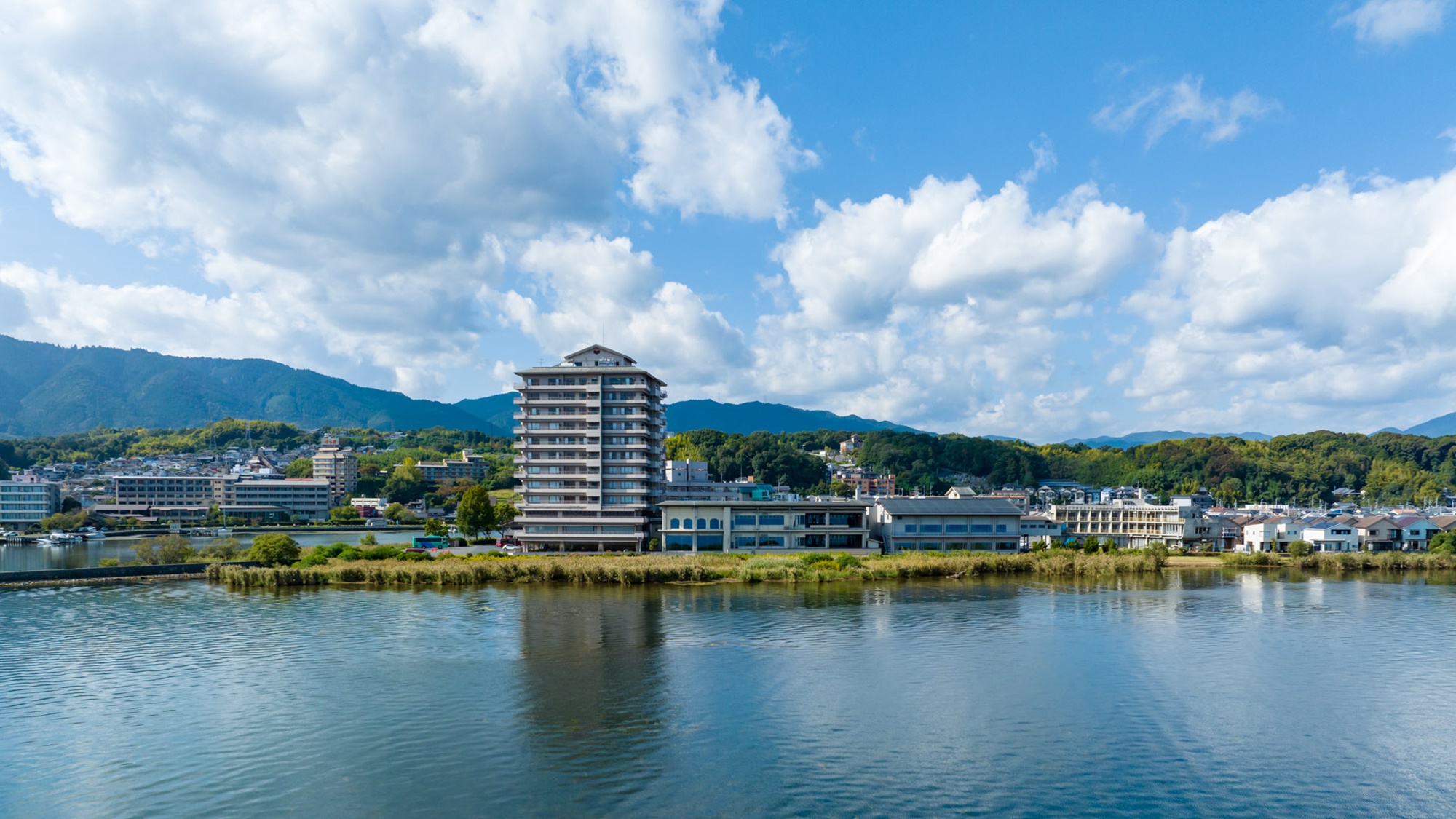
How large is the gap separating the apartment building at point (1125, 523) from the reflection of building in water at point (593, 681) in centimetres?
5769

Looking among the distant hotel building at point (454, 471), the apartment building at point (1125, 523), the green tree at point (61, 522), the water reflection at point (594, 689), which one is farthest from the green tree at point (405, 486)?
the apartment building at point (1125, 523)

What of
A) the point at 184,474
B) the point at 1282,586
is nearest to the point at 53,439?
the point at 184,474

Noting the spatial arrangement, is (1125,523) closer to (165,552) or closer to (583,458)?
(583,458)

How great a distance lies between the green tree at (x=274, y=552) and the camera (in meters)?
52.4

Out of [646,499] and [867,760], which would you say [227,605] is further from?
[867,760]

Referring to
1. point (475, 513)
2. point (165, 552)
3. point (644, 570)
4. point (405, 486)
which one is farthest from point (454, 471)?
point (644, 570)

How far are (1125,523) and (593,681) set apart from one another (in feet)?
241

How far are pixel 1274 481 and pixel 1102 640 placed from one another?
5005 inches

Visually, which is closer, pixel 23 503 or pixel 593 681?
pixel 593 681

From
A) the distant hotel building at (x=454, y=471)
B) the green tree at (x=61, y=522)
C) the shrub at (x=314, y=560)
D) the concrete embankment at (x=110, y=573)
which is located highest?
the distant hotel building at (x=454, y=471)

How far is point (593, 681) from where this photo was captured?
26516 mm

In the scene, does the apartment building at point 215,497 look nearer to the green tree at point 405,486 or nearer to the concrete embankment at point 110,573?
the green tree at point 405,486

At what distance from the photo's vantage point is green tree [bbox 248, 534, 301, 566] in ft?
172

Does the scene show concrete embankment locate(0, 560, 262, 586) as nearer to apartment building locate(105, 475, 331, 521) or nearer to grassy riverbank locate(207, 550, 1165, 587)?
grassy riverbank locate(207, 550, 1165, 587)
